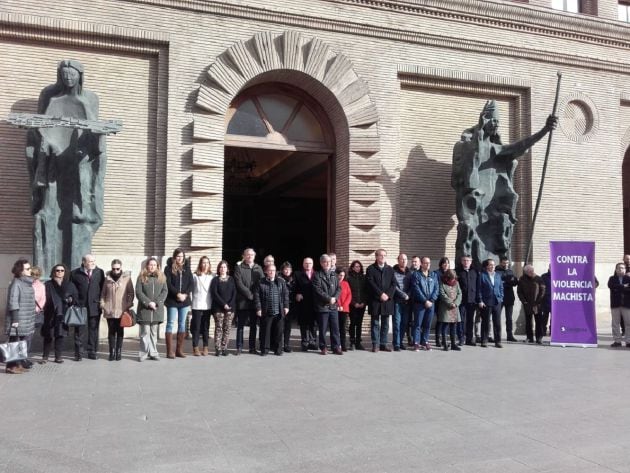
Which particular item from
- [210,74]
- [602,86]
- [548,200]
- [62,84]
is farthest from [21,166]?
[602,86]

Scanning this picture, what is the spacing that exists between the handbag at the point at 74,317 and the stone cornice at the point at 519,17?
26.0ft

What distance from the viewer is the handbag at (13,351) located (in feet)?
25.6

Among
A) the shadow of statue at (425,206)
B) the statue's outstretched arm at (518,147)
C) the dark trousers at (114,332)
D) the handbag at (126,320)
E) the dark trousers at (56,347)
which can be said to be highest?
the statue's outstretched arm at (518,147)

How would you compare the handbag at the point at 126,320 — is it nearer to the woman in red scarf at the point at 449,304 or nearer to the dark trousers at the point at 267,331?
the dark trousers at the point at 267,331

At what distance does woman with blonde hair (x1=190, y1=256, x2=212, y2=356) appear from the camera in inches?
381

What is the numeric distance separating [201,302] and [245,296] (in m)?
0.69

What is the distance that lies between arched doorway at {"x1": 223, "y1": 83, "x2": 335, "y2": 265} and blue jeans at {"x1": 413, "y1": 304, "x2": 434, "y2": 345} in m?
3.47

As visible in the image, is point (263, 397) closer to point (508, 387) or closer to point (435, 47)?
point (508, 387)

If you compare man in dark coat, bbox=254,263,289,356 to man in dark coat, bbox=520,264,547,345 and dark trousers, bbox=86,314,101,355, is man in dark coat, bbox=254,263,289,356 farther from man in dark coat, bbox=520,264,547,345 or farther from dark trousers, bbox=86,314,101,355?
man in dark coat, bbox=520,264,547,345

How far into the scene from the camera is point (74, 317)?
29.4 feet

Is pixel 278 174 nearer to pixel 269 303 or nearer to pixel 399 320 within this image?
pixel 399 320

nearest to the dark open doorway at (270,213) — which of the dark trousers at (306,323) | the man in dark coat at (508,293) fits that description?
the man in dark coat at (508,293)

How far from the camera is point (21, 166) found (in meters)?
11.1

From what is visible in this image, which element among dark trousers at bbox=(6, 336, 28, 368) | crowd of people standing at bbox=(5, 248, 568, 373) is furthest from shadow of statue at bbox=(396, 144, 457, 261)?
dark trousers at bbox=(6, 336, 28, 368)
